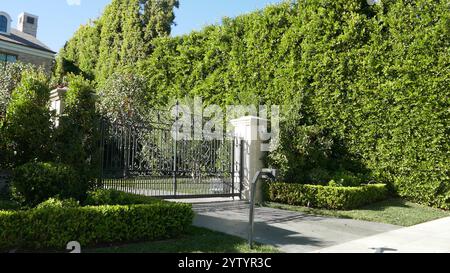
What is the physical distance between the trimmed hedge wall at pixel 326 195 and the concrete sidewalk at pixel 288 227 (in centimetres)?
101

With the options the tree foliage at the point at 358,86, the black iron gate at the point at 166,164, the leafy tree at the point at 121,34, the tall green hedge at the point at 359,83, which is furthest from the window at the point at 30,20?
the black iron gate at the point at 166,164

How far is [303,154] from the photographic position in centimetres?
1132

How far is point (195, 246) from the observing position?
5.64 metres

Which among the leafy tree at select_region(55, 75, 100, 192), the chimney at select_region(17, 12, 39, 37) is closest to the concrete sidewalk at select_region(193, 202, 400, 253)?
the leafy tree at select_region(55, 75, 100, 192)

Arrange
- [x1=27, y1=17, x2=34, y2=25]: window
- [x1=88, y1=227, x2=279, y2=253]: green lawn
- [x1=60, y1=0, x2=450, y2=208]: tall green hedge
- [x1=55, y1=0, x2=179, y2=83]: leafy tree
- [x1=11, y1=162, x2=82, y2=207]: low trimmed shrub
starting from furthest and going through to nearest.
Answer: [x1=27, y1=17, x2=34, y2=25]: window < [x1=55, y1=0, x2=179, y2=83]: leafy tree < [x1=60, y1=0, x2=450, y2=208]: tall green hedge < [x1=11, y1=162, x2=82, y2=207]: low trimmed shrub < [x1=88, y1=227, x2=279, y2=253]: green lawn

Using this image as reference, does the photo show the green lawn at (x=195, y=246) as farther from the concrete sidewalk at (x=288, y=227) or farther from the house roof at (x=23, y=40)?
the house roof at (x=23, y=40)

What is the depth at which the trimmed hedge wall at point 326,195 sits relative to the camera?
31.8 ft

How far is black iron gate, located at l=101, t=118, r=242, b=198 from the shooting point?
877cm

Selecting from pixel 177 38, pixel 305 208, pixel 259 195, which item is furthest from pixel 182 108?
pixel 305 208

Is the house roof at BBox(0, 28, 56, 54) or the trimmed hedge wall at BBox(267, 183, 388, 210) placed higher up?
the house roof at BBox(0, 28, 56, 54)

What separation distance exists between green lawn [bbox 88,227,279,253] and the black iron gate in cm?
307

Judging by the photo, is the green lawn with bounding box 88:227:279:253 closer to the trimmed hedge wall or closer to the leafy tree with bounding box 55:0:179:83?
the trimmed hedge wall

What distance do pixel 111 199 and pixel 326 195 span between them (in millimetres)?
5536

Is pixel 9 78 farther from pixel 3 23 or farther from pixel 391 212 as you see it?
pixel 391 212
